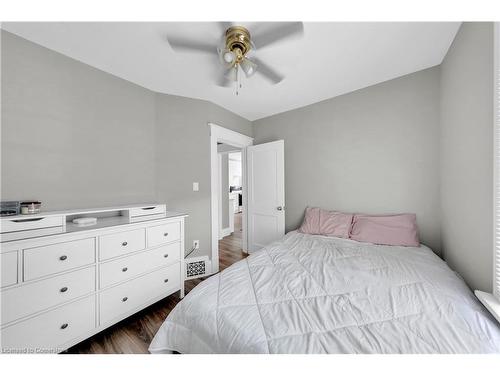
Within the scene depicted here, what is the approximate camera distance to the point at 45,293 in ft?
3.71

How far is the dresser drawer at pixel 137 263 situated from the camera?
4.57 feet

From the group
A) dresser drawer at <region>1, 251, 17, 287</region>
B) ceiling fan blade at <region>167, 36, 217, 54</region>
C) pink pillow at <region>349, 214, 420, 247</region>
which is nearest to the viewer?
dresser drawer at <region>1, 251, 17, 287</region>

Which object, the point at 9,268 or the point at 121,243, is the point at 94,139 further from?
the point at 9,268

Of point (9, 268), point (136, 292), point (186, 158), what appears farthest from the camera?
point (186, 158)

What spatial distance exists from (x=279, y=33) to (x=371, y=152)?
1.73 metres

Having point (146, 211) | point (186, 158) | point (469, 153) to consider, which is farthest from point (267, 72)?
point (146, 211)

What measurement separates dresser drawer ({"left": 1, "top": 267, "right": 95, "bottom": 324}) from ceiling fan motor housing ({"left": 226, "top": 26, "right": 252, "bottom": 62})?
1883 mm

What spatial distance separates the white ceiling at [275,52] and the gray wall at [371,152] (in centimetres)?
21

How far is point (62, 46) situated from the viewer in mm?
1460

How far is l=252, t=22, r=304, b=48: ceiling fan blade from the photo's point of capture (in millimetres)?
1005

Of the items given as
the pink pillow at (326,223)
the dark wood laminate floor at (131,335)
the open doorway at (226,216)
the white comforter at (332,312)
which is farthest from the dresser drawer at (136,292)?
the pink pillow at (326,223)

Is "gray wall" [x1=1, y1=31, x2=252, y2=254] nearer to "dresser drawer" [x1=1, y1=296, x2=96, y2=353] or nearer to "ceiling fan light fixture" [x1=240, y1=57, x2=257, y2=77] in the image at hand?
"dresser drawer" [x1=1, y1=296, x2=96, y2=353]

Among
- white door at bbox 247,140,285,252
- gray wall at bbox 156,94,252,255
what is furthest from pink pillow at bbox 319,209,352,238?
gray wall at bbox 156,94,252,255

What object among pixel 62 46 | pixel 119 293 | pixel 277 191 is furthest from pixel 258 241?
pixel 62 46
